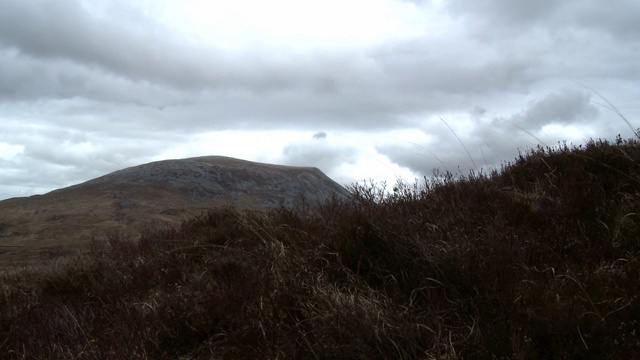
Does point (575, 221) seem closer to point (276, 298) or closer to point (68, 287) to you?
point (276, 298)

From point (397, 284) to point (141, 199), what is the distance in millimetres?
10873

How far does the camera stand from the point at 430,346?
9.85ft

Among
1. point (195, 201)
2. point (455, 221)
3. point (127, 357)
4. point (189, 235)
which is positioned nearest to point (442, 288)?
point (455, 221)

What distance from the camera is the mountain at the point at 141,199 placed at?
33.8ft

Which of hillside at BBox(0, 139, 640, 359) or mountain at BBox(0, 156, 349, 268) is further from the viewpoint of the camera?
mountain at BBox(0, 156, 349, 268)

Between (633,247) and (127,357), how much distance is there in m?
3.53

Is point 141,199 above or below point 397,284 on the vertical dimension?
above

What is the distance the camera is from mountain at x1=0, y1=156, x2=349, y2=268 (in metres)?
10.3

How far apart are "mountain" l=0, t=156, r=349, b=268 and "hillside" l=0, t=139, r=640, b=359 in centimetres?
371

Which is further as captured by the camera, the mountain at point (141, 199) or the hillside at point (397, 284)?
the mountain at point (141, 199)

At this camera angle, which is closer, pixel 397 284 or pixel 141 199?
pixel 397 284

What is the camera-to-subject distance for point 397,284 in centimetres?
377

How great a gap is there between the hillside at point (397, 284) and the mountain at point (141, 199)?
3707 millimetres

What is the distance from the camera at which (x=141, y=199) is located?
44.1 ft
